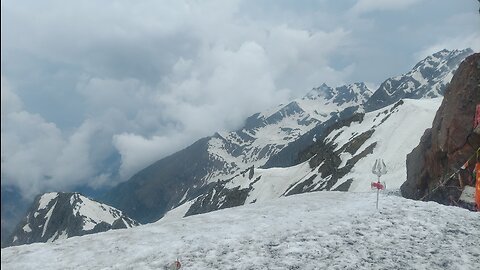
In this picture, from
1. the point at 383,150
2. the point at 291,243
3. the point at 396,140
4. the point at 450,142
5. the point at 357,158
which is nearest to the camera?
the point at 291,243

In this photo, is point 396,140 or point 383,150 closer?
point 383,150

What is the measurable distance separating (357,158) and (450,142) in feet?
201

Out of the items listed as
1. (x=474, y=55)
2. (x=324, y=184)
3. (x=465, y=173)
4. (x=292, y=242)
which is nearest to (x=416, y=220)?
(x=292, y=242)

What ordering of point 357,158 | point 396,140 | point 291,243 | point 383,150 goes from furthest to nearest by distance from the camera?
point 357,158
point 396,140
point 383,150
point 291,243

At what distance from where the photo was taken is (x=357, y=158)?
293ft

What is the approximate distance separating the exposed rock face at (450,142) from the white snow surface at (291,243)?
10656mm

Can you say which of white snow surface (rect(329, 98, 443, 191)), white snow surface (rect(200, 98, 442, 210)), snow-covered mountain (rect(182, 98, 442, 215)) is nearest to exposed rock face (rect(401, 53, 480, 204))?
white snow surface (rect(200, 98, 442, 210))

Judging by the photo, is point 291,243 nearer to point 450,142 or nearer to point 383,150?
point 450,142

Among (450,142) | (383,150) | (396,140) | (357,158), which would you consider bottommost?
(450,142)

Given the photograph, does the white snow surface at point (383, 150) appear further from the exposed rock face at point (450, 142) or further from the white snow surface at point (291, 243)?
the white snow surface at point (291, 243)

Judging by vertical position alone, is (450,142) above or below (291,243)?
above

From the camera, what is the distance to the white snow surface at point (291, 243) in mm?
13000

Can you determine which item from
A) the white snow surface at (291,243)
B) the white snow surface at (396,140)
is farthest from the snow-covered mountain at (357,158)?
the white snow surface at (291,243)

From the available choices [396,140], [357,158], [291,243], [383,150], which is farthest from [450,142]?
[357,158]
